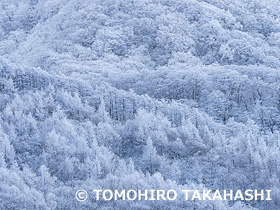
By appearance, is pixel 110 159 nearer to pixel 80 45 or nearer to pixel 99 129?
pixel 99 129

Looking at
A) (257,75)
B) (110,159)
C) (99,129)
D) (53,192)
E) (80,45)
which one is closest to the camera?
(53,192)

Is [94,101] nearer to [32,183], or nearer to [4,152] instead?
[4,152]

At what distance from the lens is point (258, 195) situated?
32219mm

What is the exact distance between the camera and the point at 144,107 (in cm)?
4906

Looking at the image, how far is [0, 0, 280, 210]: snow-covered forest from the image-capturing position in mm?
32594

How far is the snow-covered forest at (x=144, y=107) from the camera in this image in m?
32.6

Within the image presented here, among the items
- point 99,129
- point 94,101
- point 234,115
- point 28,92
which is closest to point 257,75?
point 234,115

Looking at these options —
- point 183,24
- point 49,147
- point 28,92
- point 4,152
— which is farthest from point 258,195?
point 183,24

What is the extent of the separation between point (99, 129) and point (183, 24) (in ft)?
173

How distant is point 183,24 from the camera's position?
288 ft

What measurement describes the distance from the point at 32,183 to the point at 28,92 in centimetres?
1960

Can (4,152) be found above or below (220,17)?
below

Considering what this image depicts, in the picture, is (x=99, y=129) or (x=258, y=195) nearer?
(x=258, y=195)

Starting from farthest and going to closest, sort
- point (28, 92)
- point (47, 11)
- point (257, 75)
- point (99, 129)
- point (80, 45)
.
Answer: point (47, 11) → point (80, 45) → point (257, 75) → point (28, 92) → point (99, 129)
